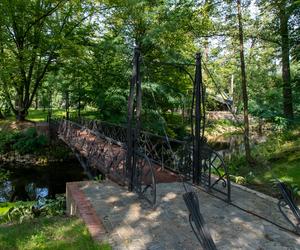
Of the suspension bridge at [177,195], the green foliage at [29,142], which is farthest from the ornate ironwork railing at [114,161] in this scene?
the green foliage at [29,142]

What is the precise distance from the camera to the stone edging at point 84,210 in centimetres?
416

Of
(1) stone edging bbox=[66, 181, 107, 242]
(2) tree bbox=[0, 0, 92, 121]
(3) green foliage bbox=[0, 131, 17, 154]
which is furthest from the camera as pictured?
(3) green foliage bbox=[0, 131, 17, 154]

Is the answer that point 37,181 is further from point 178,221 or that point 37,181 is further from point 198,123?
point 178,221

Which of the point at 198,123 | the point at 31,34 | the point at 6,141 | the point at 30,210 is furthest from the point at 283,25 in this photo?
the point at 6,141

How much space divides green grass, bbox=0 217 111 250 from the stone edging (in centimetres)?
9

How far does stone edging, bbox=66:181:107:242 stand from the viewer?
4.16 metres

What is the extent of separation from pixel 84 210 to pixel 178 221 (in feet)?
4.99

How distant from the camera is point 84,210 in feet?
16.3

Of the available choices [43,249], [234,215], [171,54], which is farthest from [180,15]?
[43,249]

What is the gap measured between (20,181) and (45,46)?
8.13 meters

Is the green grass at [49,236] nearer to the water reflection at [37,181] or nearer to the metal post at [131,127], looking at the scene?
the metal post at [131,127]

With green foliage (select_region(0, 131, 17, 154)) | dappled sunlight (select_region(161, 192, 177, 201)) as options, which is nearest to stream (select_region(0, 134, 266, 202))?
green foliage (select_region(0, 131, 17, 154))

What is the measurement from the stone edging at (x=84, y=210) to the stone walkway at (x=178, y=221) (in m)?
0.08

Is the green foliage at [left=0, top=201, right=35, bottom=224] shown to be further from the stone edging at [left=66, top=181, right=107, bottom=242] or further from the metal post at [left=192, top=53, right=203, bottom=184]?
the metal post at [left=192, top=53, right=203, bottom=184]
